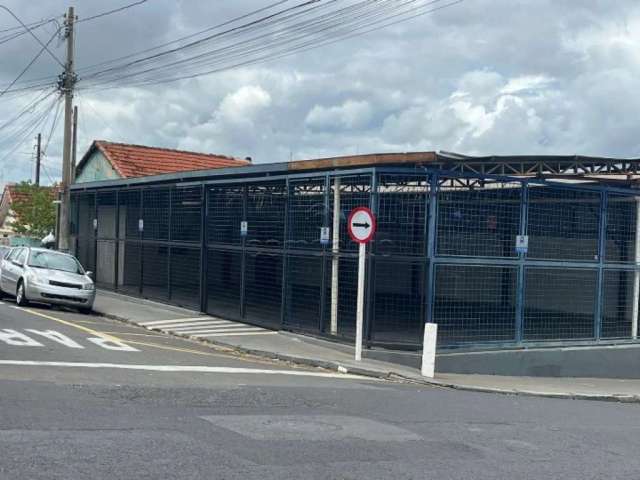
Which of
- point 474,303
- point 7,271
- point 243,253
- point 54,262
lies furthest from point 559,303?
point 7,271

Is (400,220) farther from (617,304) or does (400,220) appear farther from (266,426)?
(266,426)

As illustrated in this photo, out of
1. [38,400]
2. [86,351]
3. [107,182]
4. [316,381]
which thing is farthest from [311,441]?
[107,182]

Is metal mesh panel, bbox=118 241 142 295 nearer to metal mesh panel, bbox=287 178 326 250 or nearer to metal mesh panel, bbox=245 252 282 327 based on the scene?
metal mesh panel, bbox=245 252 282 327

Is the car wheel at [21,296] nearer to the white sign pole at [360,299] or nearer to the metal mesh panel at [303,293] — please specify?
the metal mesh panel at [303,293]

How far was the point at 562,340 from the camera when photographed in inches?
612

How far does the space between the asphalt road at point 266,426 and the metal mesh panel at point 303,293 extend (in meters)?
3.08

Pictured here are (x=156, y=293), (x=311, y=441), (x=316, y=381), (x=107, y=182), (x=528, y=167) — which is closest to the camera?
(x=311, y=441)

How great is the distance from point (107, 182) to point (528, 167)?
14.5 metres

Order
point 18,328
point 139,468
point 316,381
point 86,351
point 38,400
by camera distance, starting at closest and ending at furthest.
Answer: point 139,468, point 38,400, point 316,381, point 86,351, point 18,328

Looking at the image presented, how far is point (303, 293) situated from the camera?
16.2m

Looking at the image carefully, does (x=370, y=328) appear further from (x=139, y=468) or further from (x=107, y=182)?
(x=107, y=182)

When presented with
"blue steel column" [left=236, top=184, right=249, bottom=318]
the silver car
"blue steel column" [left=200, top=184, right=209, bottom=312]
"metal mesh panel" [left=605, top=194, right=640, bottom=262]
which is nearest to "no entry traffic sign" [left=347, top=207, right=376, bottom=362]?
"blue steel column" [left=236, top=184, right=249, bottom=318]

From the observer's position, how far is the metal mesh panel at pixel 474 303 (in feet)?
45.5

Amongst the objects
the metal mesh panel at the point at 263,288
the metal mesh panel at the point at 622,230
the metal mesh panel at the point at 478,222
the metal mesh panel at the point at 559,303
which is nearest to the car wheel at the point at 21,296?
the metal mesh panel at the point at 263,288
